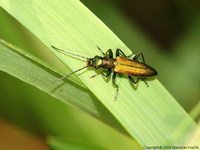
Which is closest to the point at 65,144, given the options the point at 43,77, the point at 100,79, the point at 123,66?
the point at 43,77

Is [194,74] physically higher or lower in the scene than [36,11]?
lower

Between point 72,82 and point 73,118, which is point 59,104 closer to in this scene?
point 73,118

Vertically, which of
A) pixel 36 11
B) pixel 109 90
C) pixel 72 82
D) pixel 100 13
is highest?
pixel 100 13

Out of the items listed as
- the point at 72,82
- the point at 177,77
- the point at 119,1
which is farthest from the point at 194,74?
the point at 72,82

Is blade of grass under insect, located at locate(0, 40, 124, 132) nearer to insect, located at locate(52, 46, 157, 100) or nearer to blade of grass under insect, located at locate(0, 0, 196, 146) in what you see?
blade of grass under insect, located at locate(0, 0, 196, 146)

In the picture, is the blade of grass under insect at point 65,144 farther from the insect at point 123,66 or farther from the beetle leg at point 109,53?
the beetle leg at point 109,53

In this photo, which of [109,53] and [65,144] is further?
[109,53]

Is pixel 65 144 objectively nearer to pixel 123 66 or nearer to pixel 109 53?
pixel 109 53

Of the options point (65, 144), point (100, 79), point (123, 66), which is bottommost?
point (65, 144)

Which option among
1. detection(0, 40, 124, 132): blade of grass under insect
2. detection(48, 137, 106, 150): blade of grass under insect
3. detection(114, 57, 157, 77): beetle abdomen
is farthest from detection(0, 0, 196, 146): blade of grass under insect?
detection(114, 57, 157, 77): beetle abdomen
